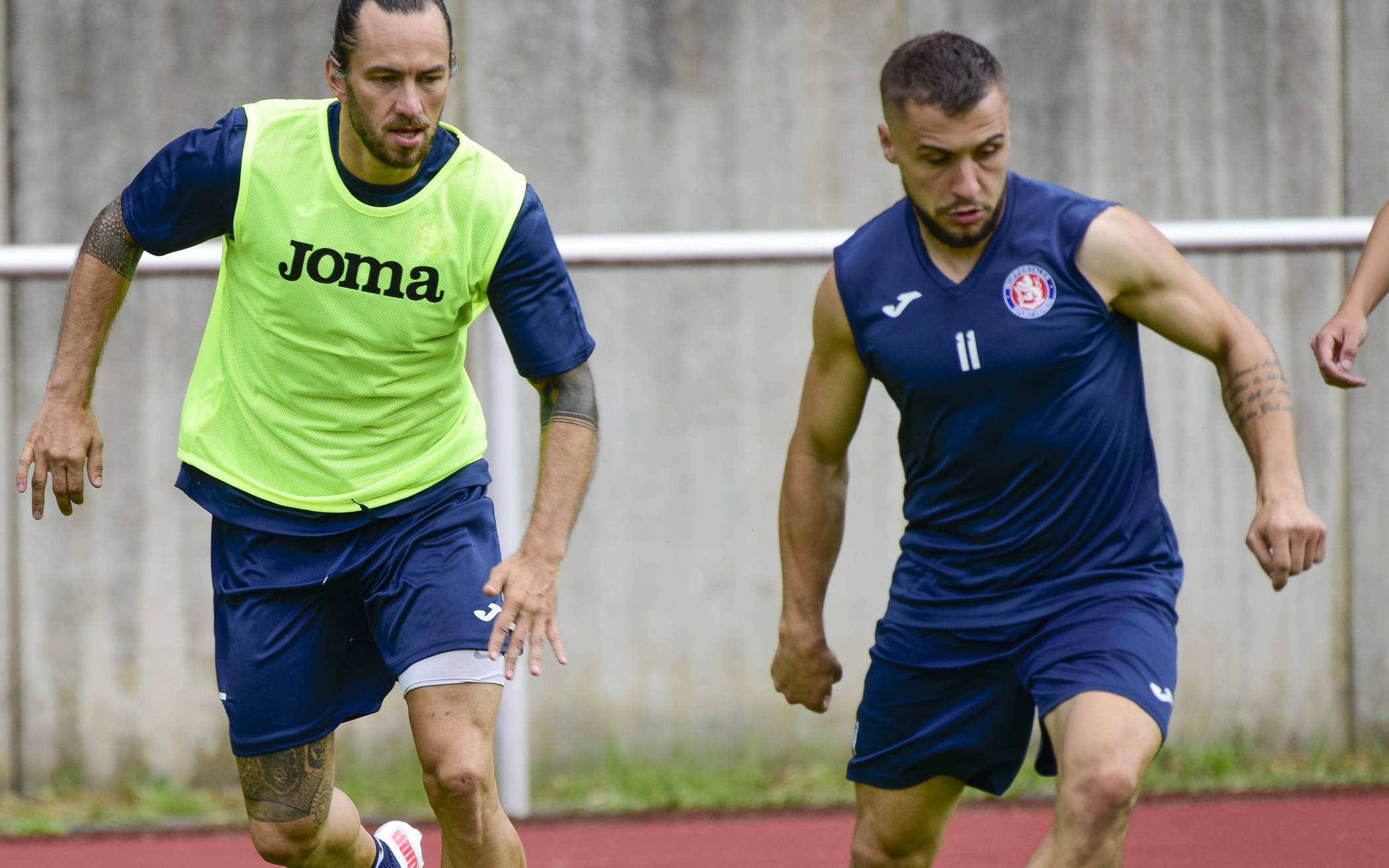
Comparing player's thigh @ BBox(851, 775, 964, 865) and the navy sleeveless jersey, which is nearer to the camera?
the navy sleeveless jersey

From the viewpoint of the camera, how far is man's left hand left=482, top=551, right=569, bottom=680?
10.5ft

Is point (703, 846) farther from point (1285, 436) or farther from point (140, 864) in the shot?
point (1285, 436)

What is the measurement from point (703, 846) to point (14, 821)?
2.50 m

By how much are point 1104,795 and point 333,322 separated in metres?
1.91

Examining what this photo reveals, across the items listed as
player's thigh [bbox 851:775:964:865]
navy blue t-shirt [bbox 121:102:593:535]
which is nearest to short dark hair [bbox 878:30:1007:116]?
navy blue t-shirt [bbox 121:102:593:535]

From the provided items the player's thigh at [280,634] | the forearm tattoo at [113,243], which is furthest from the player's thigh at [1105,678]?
the forearm tattoo at [113,243]

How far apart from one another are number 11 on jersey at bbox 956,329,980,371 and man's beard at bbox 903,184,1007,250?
0.60 feet

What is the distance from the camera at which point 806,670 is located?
344 centimetres

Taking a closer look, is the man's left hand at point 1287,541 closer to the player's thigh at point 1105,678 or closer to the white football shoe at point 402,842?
the player's thigh at point 1105,678

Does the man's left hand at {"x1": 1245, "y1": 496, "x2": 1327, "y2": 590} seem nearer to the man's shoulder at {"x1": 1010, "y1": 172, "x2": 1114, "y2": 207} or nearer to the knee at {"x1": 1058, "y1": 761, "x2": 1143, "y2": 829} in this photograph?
the knee at {"x1": 1058, "y1": 761, "x2": 1143, "y2": 829}

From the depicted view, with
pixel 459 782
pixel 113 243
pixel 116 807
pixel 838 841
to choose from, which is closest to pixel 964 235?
pixel 459 782

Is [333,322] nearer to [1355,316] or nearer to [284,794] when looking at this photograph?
[284,794]

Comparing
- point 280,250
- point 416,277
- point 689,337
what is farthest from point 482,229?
point 689,337

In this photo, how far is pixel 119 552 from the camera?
19.1 ft
